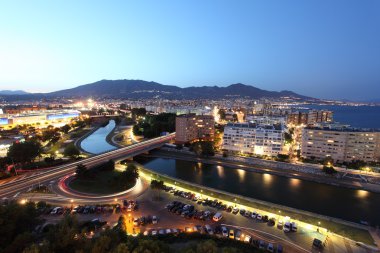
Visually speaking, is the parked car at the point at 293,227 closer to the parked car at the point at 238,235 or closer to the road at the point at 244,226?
the road at the point at 244,226

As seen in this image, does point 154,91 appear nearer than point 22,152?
No

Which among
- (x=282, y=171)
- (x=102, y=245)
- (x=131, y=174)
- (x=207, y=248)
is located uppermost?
(x=207, y=248)

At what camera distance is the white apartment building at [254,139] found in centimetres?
1947

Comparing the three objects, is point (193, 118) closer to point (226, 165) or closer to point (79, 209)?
point (226, 165)

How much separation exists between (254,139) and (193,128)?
24.7 ft

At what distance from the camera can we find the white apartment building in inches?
766

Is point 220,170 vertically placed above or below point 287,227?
below

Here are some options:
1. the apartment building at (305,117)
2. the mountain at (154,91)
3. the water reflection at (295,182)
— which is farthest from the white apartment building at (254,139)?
the mountain at (154,91)

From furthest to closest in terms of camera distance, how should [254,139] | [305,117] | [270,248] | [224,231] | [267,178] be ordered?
[305,117], [254,139], [267,178], [224,231], [270,248]

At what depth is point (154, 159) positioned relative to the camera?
69.5ft

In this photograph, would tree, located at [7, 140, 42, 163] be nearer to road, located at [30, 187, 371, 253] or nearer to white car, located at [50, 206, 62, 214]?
road, located at [30, 187, 371, 253]

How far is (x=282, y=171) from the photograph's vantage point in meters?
16.8

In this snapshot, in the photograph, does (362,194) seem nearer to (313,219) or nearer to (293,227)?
(313,219)

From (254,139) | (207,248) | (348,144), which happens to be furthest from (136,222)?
(348,144)
